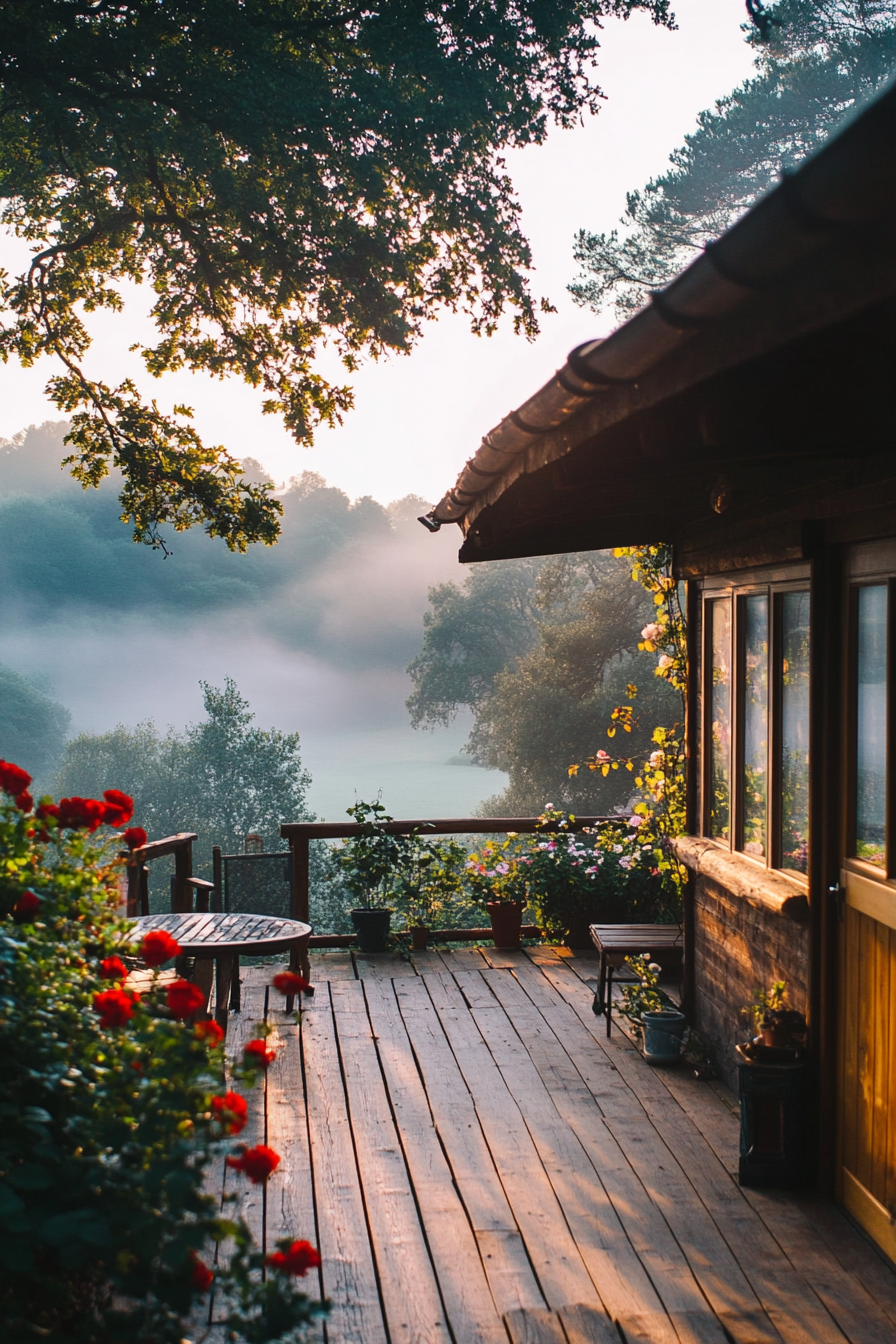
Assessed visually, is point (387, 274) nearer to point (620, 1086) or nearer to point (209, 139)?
point (209, 139)

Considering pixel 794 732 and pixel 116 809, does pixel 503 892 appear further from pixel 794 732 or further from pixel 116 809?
Result: pixel 116 809

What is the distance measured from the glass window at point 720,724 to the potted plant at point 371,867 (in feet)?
9.01

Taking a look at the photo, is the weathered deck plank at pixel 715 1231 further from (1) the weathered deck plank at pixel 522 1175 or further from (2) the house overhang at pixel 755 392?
(2) the house overhang at pixel 755 392

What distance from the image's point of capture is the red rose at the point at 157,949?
83.6 inches

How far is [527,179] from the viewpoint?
1034 centimetres

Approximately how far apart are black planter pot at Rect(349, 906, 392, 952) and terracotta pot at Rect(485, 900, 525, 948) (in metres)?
0.66

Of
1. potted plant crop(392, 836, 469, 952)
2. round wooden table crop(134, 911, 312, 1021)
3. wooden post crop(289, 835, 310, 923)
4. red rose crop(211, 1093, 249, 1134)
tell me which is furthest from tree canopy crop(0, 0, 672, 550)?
red rose crop(211, 1093, 249, 1134)

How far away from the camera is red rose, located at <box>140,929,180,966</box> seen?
212cm

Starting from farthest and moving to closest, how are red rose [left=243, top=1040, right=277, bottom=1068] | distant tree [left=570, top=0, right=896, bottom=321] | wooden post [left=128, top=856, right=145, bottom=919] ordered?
distant tree [left=570, top=0, right=896, bottom=321]
wooden post [left=128, top=856, right=145, bottom=919]
red rose [left=243, top=1040, right=277, bottom=1068]

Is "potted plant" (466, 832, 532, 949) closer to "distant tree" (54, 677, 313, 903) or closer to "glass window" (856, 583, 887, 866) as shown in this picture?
"glass window" (856, 583, 887, 866)

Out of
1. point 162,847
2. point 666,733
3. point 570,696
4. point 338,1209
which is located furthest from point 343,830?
point 570,696

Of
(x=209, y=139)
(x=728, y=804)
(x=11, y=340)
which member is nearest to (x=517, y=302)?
(x=209, y=139)

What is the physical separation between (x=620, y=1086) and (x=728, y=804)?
1.23 metres

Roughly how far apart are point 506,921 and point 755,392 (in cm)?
522
